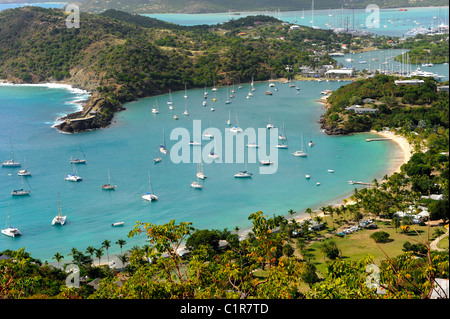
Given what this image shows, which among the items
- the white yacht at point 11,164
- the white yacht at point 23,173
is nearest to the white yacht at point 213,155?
the white yacht at point 23,173

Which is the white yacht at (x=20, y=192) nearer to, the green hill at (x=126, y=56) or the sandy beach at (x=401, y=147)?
the sandy beach at (x=401, y=147)

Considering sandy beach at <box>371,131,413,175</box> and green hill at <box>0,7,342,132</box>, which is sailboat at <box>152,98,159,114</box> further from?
sandy beach at <box>371,131,413,175</box>

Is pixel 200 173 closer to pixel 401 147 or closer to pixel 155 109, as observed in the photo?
pixel 401 147

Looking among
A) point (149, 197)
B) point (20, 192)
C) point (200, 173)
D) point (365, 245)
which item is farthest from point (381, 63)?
point (20, 192)

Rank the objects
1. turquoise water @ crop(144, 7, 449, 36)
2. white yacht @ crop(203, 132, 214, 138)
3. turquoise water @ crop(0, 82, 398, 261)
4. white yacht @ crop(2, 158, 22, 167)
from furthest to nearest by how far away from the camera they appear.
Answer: turquoise water @ crop(144, 7, 449, 36), white yacht @ crop(203, 132, 214, 138), white yacht @ crop(2, 158, 22, 167), turquoise water @ crop(0, 82, 398, 261)

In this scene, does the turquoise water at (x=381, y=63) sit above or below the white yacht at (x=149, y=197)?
above

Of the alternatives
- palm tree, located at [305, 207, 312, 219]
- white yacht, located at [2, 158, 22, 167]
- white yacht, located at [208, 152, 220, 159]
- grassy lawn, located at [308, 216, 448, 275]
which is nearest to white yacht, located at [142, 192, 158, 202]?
white yacht, located at [208, 152, 220, 159]
